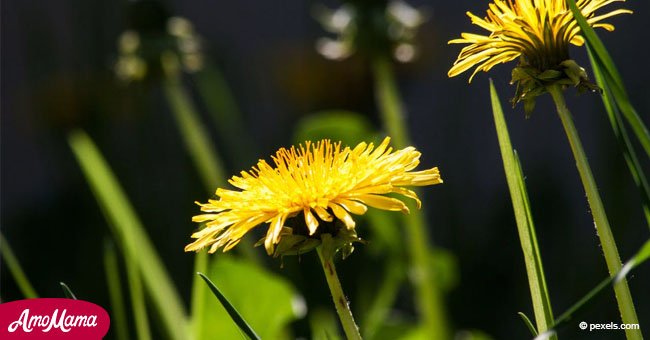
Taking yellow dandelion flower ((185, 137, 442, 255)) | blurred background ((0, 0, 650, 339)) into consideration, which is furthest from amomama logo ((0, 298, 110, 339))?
blurred background ((0, 0, 650, 339))

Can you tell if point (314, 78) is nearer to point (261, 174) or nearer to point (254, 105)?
point (254, 105)

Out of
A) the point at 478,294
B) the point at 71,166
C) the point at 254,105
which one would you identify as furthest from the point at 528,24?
the point at 254,105

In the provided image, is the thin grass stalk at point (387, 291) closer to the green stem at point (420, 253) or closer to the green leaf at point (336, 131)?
the green stem at point (420, 253)

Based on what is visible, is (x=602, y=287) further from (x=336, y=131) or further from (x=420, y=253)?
(x=336, y=131)

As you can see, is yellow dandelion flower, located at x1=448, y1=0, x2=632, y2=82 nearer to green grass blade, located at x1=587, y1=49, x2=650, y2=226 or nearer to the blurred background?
green grass blade, located at x1=587, y1=49, x2=650, y2=226

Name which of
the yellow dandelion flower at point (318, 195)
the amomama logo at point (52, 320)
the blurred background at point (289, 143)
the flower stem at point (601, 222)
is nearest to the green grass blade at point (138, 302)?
the amomama logo at point (52, 320)
